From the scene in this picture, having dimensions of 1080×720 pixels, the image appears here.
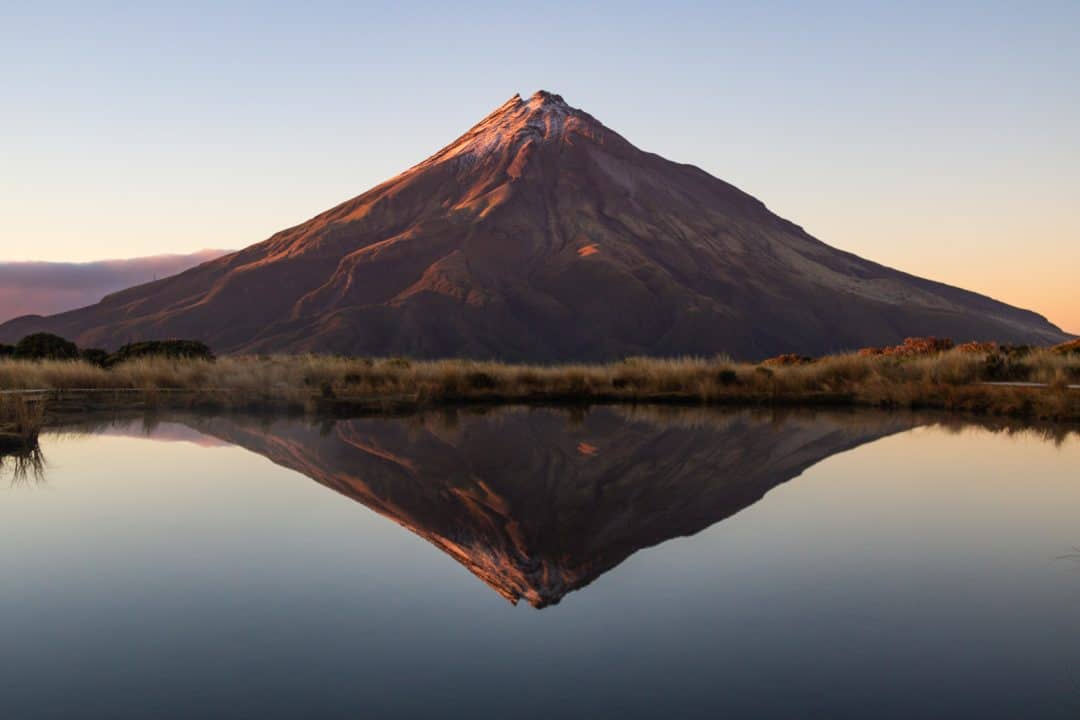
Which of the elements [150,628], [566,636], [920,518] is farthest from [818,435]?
[150,628]

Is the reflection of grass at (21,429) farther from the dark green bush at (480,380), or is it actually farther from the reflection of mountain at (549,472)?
the dark green bush at (480,380)

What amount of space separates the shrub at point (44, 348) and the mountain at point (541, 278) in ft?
191

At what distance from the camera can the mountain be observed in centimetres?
10088

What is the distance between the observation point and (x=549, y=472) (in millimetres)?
11883

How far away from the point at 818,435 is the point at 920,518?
6883 mm

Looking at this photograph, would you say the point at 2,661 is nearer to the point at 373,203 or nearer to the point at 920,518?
the point at 920,518

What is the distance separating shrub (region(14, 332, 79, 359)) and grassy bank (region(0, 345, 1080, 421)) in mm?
7825

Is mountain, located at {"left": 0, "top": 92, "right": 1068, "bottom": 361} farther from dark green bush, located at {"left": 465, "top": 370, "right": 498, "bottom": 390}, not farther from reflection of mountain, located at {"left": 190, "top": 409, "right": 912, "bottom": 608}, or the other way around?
reflection of mountain, located at {"left": 190, "top": 409, "right": 912, "bottom": 608}

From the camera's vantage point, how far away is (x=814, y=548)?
26.0 ft

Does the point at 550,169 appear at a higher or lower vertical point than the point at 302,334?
higher

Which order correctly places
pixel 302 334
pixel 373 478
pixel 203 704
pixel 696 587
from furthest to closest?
1. pixel 302 334
2. pixel 373 478
3. pixel 696 587
4. pixel 203 704

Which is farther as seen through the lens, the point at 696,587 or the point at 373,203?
the point at 373,203

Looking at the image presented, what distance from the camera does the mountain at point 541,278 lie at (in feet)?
331

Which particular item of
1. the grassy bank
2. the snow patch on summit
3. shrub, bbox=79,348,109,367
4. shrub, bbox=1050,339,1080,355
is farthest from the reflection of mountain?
the snow patch on summit
